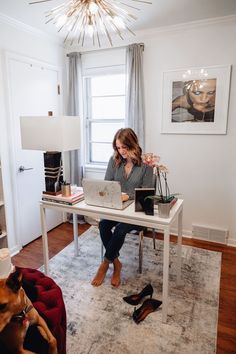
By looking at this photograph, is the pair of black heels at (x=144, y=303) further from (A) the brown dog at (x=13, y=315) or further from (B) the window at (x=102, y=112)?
(B) the window at (x=102, y=112)

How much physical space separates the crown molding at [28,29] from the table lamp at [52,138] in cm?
112

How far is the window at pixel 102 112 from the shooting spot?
11.2 ft

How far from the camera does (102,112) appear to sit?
354cm

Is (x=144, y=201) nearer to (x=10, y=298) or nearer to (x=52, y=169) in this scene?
(x=52, y=169)

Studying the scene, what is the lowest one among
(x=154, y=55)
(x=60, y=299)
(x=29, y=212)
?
(x=29, y=212)

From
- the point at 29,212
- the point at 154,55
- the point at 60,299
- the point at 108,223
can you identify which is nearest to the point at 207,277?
the point at 108,223

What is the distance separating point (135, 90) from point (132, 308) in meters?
2.29

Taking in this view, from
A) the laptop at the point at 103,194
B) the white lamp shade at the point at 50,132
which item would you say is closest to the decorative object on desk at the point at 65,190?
the laptop at the point at 103,194

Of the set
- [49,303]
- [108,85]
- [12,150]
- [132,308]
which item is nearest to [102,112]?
[108,85]

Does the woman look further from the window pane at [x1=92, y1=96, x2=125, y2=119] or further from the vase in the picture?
the window pane at [x1=92, y1=96, x2=125, y2=119]

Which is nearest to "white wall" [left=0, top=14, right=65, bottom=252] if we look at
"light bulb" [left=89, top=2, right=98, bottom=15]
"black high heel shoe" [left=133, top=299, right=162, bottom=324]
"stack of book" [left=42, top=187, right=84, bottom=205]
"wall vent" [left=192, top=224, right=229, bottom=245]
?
"stack of book" [left=42, top=187, right=84, bottom=205]

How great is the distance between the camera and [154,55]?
300cm

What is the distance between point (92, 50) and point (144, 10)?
1.02 meters

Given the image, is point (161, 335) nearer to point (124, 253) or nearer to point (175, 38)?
point (124, 253)
